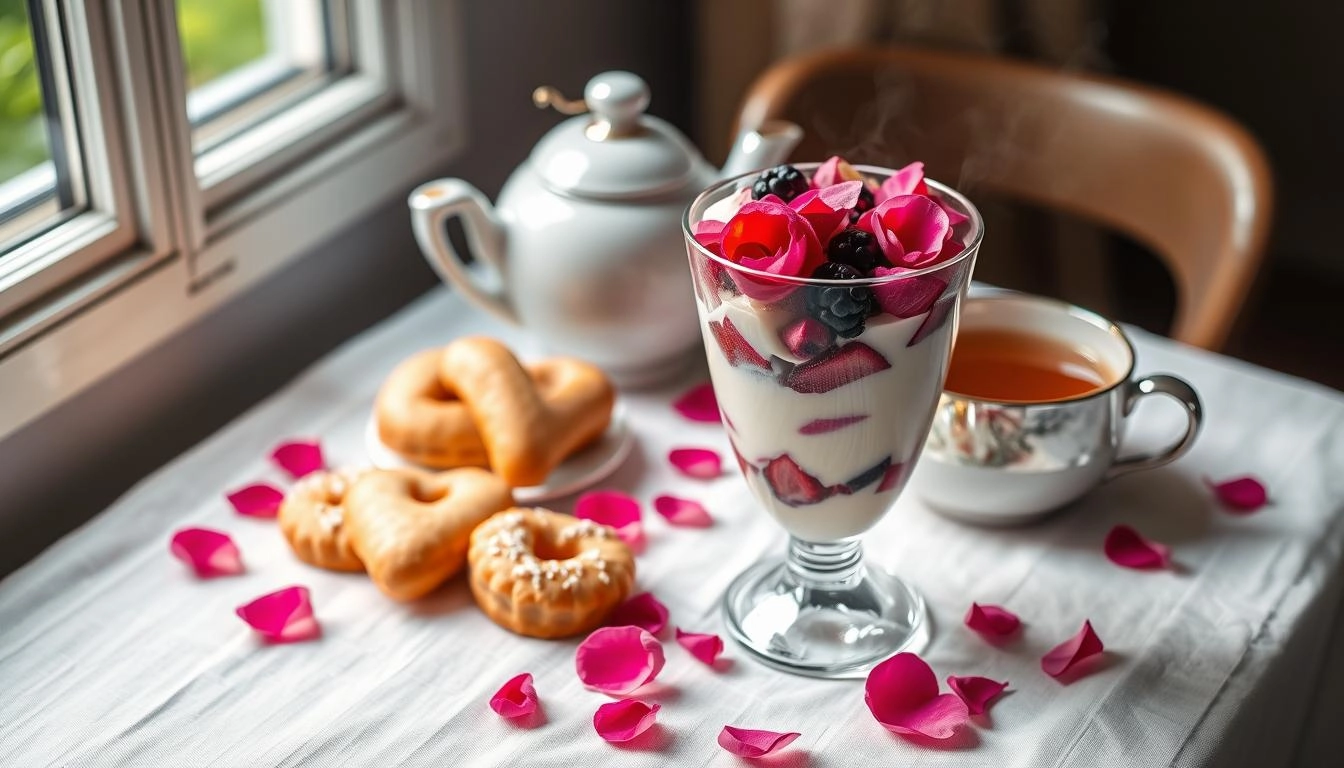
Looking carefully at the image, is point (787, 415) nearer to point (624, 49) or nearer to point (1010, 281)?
point (624, 49)

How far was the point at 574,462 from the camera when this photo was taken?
95 cm

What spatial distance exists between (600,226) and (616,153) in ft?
0.18

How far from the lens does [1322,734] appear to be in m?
0.96

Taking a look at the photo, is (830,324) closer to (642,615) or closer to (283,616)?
(642,615)

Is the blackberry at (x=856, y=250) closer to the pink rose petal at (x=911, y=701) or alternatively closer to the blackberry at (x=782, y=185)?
the blackberry at (x=782, y=185)

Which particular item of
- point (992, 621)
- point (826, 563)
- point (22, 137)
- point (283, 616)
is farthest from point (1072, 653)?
point (22, 137)

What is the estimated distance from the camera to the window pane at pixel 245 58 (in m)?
1.12

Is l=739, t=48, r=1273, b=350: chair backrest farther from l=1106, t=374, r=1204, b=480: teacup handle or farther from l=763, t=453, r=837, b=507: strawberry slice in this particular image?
l=763, t=453, r=837, b=507: strawberry slice

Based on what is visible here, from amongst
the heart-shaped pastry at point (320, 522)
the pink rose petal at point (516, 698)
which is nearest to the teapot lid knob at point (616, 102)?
the heart-shaped pastry at point (320, 522)

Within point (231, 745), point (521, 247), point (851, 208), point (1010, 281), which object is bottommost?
point (1010, 281)

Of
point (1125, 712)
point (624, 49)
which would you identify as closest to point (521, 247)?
point (1125, 712)

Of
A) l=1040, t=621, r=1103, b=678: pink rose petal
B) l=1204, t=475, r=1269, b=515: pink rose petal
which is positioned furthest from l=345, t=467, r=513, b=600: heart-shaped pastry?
l=1204, t=475, r=1269, b=515: pink rose petal

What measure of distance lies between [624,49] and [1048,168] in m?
0.53

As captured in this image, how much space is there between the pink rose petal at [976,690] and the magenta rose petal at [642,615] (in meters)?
0.18
